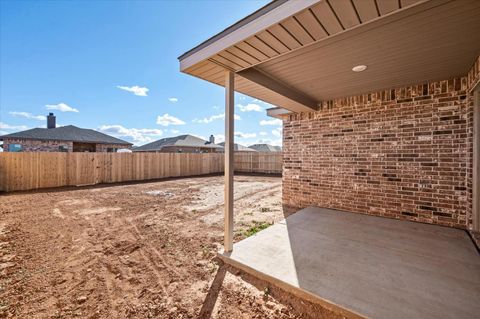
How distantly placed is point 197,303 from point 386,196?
4137 mm

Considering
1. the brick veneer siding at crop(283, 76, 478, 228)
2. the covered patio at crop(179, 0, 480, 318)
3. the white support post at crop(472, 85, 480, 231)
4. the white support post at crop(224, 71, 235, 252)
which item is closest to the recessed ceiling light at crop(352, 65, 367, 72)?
the covered patio at crop(179, 0, 480, 318)

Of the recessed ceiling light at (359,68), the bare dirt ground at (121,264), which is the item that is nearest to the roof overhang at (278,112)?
the recessed ceiling light at (359,68)

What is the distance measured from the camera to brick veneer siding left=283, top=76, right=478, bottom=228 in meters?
3.37

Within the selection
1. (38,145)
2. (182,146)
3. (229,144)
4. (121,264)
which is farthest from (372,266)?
(182,146)

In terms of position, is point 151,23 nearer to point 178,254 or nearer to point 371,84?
point 371,84

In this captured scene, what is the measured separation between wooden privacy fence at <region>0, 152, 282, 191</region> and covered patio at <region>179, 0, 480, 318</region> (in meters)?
9.57

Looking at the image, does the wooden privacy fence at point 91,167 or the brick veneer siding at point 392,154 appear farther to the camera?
the wooden privacy fence at point 91,167

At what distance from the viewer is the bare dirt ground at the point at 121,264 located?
1757 mm

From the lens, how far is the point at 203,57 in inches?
92.7

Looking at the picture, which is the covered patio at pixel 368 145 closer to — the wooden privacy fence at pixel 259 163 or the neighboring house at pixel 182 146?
the wooden privacy fence at pixel 259 163

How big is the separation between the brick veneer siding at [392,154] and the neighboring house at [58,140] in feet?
57.7

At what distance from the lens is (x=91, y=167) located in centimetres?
960

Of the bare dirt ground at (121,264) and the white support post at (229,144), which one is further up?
the white support post at (229,144)

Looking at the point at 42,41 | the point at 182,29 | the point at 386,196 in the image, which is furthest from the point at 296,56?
the point at 42,41
